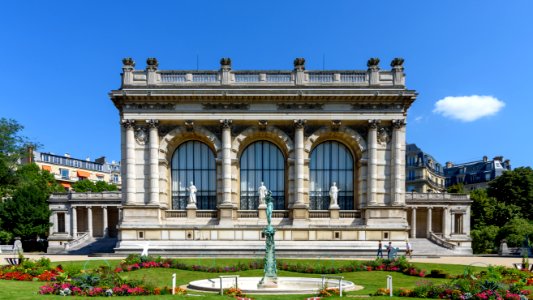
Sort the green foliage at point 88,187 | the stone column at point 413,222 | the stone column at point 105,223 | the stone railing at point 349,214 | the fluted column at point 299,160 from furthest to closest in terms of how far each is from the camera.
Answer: the green foliage at point 88,187
the stone column at point 105,223
the stone column at point 413,222
the stone railing at point 349,214
the fluted column at point 299,160

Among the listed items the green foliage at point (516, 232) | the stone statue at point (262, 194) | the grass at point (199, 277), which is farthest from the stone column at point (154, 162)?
the green foliage at point (516, 232)

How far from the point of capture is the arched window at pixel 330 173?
44.1 metres

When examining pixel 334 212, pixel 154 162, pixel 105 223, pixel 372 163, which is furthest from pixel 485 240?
pixel 105 223

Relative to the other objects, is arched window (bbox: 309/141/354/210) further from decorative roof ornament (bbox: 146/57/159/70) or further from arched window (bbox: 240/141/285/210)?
decorative roof ornament (bbox: 146/57/159/70)

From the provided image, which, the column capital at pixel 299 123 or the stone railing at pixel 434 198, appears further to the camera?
the stone railing at pixel 434 198

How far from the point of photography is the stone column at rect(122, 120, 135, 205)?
137ft

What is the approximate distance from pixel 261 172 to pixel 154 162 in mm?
10358

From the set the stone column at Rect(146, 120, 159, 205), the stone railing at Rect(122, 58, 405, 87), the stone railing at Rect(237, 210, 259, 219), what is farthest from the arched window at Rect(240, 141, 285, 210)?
the stone column at Rect(146, 120, 159, 205)

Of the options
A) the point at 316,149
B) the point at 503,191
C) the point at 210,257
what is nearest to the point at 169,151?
the point at 210,257

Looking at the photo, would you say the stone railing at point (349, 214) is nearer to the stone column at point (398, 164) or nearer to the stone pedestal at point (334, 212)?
the stone pedestal at point (334, 212)

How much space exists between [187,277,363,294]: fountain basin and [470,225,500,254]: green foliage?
4117cm

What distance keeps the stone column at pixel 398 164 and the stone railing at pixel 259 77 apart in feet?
14.0

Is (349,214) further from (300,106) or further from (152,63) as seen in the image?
(152,63)

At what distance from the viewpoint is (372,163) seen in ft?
137
